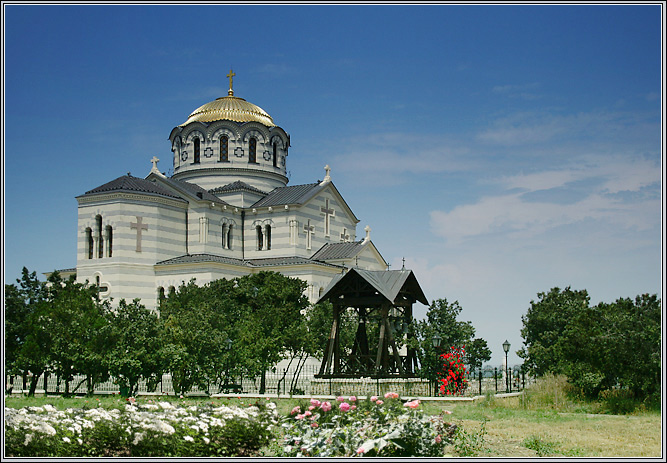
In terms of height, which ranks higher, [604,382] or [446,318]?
[446,318]

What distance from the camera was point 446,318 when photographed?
2664 centimetres

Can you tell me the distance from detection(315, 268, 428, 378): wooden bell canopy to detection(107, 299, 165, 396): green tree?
622 cm

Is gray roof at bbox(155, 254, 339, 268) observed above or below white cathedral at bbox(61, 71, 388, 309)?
below

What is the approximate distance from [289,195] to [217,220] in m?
4.87

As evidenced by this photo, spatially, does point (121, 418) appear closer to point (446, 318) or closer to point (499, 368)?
point (446, 318)

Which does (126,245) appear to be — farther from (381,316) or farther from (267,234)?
(381,316)

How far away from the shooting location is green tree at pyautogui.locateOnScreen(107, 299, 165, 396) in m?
27.2

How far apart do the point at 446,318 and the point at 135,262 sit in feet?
78.1

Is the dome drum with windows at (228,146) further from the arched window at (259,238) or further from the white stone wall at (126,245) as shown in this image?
the white stone wall at (126,245)

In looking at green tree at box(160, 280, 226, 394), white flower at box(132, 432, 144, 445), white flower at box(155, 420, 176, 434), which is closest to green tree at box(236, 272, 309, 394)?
green tree at box(160, 280, 226, 394)

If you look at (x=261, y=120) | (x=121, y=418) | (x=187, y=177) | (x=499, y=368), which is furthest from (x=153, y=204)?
(x=121, y=418)

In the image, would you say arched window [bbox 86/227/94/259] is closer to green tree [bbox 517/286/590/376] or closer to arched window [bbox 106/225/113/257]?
arched window [bbox 106/225/113/257]

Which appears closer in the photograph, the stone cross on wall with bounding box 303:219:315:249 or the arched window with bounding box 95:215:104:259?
the arched window with bounding box 95:215:104:259

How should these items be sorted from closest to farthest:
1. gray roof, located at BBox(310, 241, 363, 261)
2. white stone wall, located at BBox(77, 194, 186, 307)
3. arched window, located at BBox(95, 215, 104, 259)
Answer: white stone wall, located at BBox(77, 194, 186, 307)
arched window, located at BBox(95, 215, 104, 259)
gray roof, located at BBox(310, 241, 363, 261)
